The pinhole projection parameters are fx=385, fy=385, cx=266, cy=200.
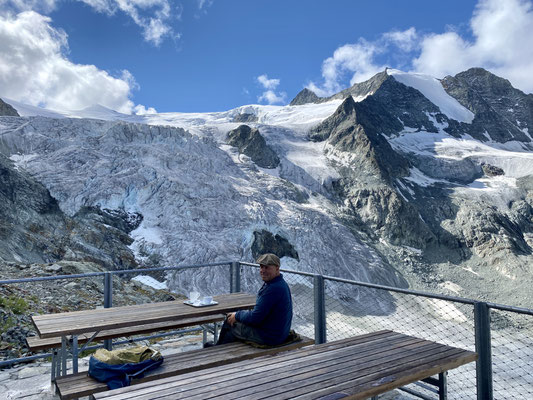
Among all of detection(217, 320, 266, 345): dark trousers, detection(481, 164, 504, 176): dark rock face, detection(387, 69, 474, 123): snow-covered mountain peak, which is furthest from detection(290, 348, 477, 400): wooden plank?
detection(387, 69, 474, 123): snow-covered mountain peak

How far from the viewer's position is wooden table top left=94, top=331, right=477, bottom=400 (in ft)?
8.52

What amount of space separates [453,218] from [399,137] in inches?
1297

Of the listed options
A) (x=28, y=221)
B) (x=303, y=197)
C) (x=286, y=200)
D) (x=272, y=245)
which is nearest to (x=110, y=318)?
(x=28, y=221)

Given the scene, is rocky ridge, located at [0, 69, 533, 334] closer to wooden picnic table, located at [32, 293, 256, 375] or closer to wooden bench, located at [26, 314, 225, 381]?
wooden bench, located at [26, 314, 225, 381]

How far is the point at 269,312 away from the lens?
4348 mm

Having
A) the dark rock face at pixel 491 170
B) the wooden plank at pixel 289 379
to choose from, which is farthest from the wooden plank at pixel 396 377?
the dark rock face at pixel 491 170

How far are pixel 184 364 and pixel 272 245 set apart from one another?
29.8m

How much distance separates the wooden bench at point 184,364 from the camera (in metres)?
3.34

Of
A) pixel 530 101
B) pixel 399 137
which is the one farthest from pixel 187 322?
pixel 530 101

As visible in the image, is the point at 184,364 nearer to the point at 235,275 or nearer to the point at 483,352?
the point at 483,352

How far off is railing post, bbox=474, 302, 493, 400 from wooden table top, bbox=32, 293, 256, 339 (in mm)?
2904

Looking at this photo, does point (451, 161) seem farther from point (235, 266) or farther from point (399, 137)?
point (235, 266)

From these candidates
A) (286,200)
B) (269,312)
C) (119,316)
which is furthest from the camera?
(286,200)

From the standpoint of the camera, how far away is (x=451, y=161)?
65125 millimetres
